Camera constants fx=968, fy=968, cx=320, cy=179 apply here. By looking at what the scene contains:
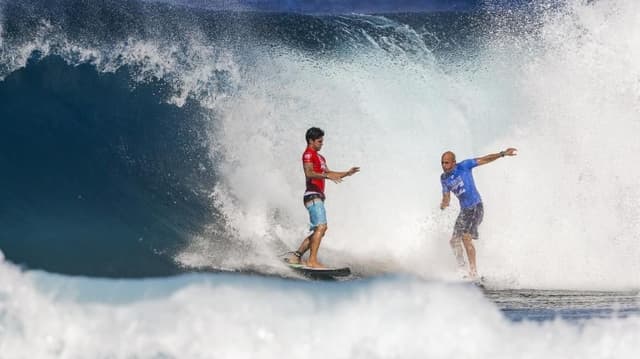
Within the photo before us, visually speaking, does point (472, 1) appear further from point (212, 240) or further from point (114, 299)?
point (114, 299)

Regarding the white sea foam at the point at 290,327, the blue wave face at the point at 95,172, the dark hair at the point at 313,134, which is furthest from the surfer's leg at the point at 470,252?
the blue wave face at the point at 95,172

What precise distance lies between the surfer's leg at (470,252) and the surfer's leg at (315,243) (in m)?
1.34

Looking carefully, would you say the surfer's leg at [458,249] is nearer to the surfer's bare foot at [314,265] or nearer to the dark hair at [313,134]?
the surfer's bare foot at [314,265]

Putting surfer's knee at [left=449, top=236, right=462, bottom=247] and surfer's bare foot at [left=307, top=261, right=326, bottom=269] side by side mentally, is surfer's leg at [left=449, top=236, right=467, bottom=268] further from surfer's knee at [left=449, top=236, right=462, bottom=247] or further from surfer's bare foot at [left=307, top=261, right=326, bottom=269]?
surfer's bare foot at [left=307, top=261, right=326, bottom=269]

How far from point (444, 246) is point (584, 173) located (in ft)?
6.25

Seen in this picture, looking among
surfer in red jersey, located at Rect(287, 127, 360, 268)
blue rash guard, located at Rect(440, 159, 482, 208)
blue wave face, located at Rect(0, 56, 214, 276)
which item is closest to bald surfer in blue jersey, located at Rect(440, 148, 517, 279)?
blue rash guard, located at Rect(440, 159, 482, 208)

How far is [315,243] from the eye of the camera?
914cm

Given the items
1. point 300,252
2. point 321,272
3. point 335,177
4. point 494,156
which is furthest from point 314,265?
point 494,156

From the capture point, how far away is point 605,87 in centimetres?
1151

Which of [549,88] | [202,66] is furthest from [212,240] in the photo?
[549,88]

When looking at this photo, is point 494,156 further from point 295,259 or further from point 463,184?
point 295,259

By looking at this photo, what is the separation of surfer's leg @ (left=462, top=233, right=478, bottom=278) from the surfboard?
1.14 metres

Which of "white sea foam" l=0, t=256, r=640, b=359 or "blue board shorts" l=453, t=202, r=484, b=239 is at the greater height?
"blue board shorts" l=453, t=202, r=484, b=239

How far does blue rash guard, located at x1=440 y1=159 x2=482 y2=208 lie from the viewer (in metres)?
9.28
